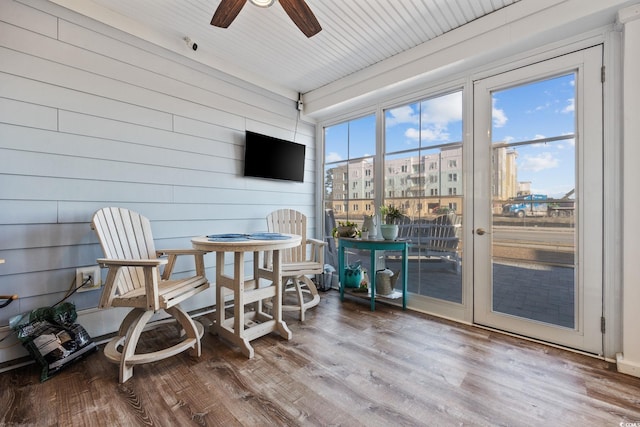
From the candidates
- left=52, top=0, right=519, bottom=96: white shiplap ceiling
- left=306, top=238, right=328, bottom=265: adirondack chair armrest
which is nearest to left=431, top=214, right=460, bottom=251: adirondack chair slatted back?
left=306, top=238, right=328, bottom=265: adirondack chair armrest

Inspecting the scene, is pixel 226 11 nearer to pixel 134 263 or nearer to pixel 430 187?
pixel 134 263

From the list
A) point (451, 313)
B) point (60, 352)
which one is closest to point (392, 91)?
point (451, 313)

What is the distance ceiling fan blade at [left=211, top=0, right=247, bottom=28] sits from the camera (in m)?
1.76

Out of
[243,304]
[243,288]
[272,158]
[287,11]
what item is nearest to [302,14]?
[287,11]

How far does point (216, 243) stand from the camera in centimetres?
198

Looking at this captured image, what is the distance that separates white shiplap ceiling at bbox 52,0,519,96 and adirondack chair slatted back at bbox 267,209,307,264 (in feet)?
5.24

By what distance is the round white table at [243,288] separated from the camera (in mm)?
2016

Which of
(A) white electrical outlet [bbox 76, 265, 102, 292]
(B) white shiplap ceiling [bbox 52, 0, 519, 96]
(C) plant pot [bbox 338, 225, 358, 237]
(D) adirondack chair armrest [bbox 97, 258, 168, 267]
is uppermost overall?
(B) white shiplap ceiling [bbox 52, 0, 519, 96]

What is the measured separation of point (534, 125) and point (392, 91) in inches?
55.8

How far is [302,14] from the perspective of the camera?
71.8 inches

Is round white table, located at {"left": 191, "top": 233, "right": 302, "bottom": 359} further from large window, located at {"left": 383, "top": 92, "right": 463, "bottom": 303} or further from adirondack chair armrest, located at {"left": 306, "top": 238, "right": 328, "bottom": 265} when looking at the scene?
large window, located at {"left": 383, "top": 92, "right": 463, "bottom": 303}

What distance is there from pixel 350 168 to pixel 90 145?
268 cm

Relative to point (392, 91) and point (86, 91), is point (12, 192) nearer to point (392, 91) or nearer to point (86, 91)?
point (86, 91)

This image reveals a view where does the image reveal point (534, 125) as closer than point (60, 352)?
No
